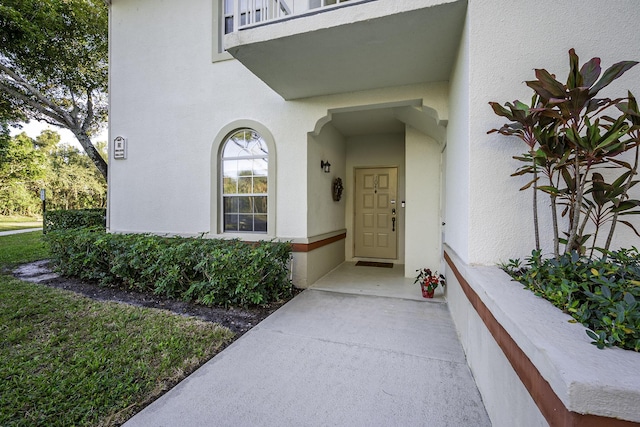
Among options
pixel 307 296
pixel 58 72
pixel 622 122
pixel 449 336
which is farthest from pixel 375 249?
pixel 58 72

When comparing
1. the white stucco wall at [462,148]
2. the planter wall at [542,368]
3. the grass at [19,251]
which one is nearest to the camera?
the planter wall at [542,368]

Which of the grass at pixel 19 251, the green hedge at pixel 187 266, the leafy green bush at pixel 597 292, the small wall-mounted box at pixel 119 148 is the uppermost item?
the small wall-mounted box at pixel 119 148

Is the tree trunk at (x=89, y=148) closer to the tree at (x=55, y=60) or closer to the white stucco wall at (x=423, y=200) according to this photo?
the tree at (x=55, y=60)

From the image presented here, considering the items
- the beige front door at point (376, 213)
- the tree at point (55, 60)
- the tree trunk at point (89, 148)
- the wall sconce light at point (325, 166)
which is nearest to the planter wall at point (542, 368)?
the wall sconce light at point (325, 166)

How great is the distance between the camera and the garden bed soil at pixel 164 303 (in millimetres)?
3211

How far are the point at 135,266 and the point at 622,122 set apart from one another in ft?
17.3

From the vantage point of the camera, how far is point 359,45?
2.83 m

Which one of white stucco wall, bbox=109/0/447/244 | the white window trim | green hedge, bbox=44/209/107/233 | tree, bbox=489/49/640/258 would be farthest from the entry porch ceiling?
green hedge, bbox=44/209/107/233

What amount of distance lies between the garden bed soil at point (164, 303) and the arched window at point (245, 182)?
155cm

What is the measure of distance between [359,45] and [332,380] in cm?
316

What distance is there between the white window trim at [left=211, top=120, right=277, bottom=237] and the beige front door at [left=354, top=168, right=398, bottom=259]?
8.62 ft

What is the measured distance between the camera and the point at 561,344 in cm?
96

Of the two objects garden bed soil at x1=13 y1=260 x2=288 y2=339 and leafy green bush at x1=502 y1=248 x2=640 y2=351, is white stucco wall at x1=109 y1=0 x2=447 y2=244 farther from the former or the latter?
leafy green bush at x1=502 y1=248 x2=640 y2=351

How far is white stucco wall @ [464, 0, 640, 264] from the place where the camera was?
2012 mm
